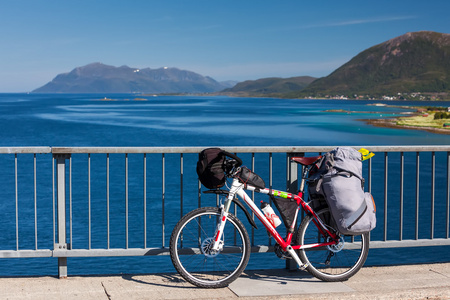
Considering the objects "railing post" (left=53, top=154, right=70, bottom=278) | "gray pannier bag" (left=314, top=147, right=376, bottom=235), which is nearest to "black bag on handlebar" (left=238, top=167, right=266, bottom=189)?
"gray pannier bag" (left=314, top=147, right=376, bottom=235)

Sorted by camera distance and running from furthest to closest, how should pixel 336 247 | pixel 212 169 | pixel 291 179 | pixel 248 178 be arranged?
pixel 291 179 → pixel 336 247 → pixel 248 178 → pixel 212 169

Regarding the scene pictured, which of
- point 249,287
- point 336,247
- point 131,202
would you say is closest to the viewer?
point 249,287

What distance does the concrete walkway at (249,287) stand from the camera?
546 cm

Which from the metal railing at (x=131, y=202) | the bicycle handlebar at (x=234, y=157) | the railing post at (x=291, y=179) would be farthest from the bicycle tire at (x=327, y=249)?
the bicycle handlebar at (x=234, y=157)

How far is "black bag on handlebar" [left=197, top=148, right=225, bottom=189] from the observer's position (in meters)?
5.48

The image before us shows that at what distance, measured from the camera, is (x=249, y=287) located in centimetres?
576

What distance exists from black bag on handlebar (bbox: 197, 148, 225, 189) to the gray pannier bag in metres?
0.96

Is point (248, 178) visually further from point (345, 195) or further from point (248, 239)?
point (345, 195)

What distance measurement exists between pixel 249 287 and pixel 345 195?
127cm

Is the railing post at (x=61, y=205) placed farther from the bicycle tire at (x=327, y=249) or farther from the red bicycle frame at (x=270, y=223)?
the bicycle tire at (x=327, y=249)

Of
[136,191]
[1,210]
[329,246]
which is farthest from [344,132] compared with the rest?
[329,246]

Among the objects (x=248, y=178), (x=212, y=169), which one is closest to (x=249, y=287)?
(x=248, y=178)

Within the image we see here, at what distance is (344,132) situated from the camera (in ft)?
266

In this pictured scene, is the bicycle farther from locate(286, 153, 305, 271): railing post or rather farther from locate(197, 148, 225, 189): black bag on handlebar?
locate(286, 153, 305, 271): railing post
